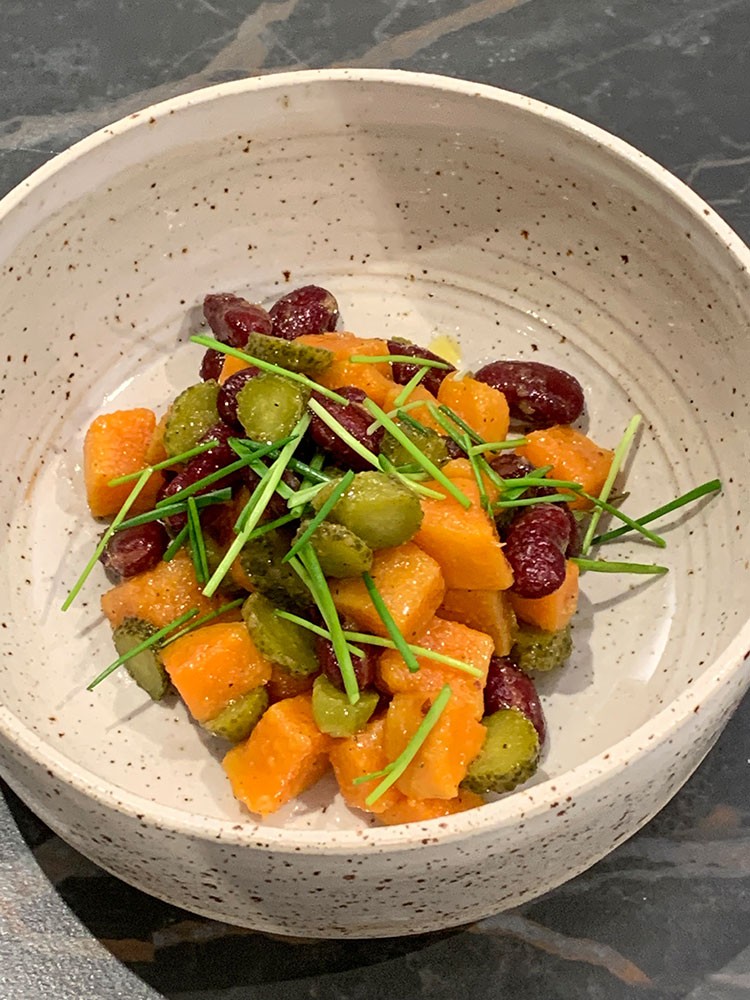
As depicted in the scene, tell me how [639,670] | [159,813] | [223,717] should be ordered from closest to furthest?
1. [159,813]
2. [223,717]
3. [639,670]

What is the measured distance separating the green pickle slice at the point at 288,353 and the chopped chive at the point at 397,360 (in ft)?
0.15

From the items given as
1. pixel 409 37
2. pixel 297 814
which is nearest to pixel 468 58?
pixel 409 37

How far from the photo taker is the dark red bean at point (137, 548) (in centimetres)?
→ 136

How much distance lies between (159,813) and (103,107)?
158cm

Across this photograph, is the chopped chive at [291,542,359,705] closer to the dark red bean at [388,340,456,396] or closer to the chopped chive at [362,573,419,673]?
the chopped chive at [362,573,419,673]

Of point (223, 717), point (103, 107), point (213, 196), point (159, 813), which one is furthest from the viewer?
point (103, 107)

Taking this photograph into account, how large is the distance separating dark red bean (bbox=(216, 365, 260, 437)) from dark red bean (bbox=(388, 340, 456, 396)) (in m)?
0.23

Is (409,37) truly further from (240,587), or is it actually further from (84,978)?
(84,978)

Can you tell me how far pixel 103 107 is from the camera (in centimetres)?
209

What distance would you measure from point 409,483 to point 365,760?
12.8 inches

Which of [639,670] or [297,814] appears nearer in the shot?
[297,814]

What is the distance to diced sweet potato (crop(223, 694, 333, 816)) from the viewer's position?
3.98 feet

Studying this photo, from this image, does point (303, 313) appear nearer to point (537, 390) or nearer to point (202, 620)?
point (537, 390)

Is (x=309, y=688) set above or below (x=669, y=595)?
below
